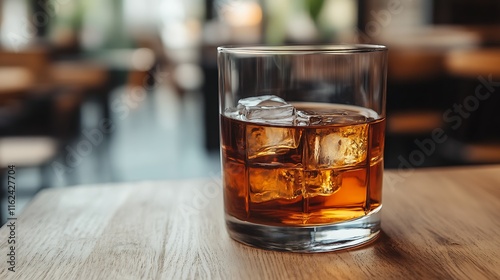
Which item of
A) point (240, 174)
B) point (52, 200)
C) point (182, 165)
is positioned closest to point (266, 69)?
point (240, 174)

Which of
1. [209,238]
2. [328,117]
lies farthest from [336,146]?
[209,238]

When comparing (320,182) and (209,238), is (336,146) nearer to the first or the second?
(320,182)

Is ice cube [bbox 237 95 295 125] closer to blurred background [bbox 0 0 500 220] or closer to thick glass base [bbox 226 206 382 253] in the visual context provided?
thick glass base [bbox 226 206 382 253]

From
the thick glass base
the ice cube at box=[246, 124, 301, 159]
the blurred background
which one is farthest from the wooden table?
the blurred background

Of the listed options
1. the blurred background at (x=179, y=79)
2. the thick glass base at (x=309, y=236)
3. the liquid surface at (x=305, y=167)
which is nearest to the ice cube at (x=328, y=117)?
the liquid surface at (x=305, y=167)

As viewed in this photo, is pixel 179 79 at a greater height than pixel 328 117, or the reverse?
pixel 328 117

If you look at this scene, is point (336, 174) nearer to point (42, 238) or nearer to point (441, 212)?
point (441, 212)

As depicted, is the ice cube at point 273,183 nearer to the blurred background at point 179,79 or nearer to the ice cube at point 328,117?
the ice cube at point 328,117
